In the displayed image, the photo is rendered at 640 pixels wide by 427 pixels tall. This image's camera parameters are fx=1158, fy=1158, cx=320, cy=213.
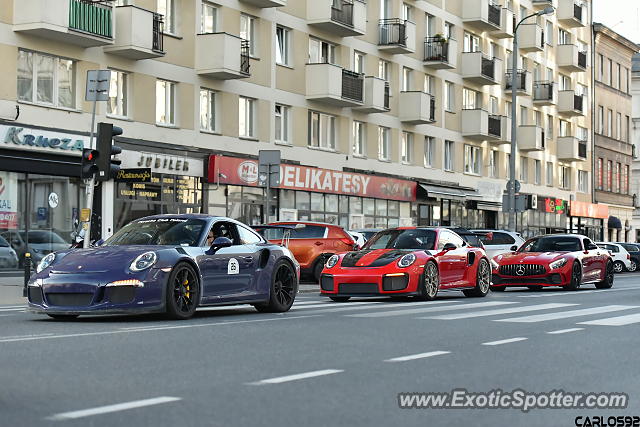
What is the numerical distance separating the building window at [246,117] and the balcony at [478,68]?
1769 centimetres

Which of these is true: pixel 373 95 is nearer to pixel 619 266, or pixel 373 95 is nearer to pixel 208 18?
pixel 208 18

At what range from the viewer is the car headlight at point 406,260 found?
1947cm

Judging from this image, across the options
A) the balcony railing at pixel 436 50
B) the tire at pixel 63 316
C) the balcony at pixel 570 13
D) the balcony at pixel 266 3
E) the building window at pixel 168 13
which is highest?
the balcony at pixel 570 13

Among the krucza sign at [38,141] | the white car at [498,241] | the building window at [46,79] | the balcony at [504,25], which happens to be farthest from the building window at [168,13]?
the balcony at [504,25]

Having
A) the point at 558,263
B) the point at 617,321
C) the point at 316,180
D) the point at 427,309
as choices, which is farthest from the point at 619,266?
the point at 617,321

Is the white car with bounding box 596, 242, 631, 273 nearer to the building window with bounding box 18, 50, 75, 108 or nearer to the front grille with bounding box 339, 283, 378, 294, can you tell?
the building window with bounding box 18, 50, 75, 108

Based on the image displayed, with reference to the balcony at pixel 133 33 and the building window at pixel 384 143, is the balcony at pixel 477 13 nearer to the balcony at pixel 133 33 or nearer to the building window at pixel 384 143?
the building window at pixel 384 143

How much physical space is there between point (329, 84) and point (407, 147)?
9407 mm

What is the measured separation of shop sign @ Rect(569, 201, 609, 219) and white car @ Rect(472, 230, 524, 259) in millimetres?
36131

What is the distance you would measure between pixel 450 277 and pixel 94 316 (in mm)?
7920

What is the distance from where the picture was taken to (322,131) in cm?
4288

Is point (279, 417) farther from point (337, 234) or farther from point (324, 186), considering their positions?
point (324, 186)

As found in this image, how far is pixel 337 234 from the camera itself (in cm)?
2812

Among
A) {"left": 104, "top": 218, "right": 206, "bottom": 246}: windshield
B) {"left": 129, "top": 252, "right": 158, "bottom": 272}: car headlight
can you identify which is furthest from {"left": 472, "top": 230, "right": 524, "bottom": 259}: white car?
{"left": 129, "top": 252, "right": 158, "bottom": 272}: car headlight
